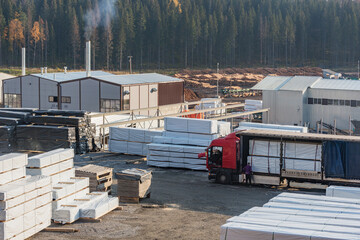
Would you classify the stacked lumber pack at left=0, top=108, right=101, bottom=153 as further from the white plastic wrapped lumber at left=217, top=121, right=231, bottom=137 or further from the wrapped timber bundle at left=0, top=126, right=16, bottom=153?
the white plastic wrapped lumber at left=217, top=121, right=231, bottom=137

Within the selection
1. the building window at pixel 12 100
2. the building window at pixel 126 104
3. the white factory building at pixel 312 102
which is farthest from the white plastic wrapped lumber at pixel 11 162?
the building window at pixel 12 100

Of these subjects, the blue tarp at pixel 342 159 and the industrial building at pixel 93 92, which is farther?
the industrial building at pixel 93 92

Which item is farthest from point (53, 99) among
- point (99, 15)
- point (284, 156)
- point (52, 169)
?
point (99, 15)

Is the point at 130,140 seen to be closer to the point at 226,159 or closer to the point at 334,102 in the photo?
the point at 226,159

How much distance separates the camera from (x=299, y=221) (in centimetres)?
1354

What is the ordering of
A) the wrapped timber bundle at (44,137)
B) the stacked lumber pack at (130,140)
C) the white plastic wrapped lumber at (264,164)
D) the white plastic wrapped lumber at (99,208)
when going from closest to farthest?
the white plastic wrapped lumber at (99,208) → the white plastic wrapped lumber at (264,164) → the stacked lumber pack at (130,140) → the wrapped timber bundle at (44,137)

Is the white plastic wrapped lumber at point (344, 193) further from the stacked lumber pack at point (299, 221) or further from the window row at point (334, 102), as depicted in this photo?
the window row at point (334, 102)

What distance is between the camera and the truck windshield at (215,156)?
24.0 m

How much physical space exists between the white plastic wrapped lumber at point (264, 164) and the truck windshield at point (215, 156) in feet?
4.05

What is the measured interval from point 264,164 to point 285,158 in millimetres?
901

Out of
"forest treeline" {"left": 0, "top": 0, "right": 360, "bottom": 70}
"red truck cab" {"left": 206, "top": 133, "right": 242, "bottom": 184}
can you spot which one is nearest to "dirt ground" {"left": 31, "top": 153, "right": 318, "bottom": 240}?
"red truck cab" {"left": 206, "top": 133, "right": 242, "bottom": 184}

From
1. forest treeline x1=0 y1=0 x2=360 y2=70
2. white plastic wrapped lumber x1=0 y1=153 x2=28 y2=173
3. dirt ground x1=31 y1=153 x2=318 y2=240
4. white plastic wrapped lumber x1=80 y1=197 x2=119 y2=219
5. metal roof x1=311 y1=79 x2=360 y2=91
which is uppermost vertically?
forest treeline x1=0 y1=0 x2=360 y2=70

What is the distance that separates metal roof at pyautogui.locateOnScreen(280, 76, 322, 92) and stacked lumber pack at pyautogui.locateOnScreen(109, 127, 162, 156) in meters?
15.8

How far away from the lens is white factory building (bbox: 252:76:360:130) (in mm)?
40188
